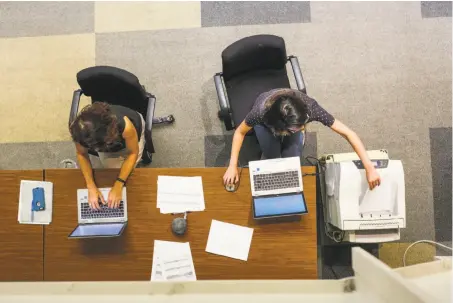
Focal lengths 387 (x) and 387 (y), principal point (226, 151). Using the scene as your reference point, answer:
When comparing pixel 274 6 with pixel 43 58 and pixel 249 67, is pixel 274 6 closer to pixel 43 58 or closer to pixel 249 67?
pixel 249 67

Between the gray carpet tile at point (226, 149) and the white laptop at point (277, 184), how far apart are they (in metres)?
0.66

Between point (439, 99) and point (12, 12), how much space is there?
2.89m

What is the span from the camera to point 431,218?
239 centimetres

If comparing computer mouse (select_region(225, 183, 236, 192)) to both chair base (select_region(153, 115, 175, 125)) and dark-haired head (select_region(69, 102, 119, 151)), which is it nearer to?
dark-haired head (select_region(69, 102, 119, 151))

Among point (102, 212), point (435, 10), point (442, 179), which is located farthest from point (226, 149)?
point (435, 10)

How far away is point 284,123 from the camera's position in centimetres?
175

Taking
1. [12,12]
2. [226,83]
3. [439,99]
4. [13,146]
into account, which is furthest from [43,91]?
[439,99]

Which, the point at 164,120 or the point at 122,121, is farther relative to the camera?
the point at 164,120

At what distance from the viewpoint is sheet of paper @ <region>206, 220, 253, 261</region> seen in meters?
1.76

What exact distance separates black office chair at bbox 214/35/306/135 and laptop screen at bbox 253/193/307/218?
1.51ft

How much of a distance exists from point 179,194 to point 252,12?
1.41 meters

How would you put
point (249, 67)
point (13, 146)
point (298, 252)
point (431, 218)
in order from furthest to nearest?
point (13, 146) → point (431, 218) → point (249, 67) → point (298, 252)

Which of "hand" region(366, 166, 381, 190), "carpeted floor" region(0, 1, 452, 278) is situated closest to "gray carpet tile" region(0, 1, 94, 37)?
"carpeted floor" region(0, 1, 452, 278)

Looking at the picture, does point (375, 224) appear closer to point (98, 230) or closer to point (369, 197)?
point (369, 197)
